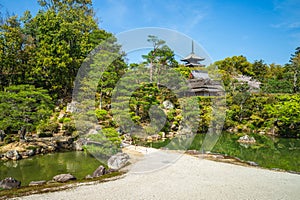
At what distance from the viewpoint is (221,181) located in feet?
20.7

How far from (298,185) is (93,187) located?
16.3 ft

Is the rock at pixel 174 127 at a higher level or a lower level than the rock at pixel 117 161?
higher

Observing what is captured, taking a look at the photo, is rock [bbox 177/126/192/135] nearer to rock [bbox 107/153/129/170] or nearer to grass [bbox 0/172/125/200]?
rock [bbox 107/153/129/170]

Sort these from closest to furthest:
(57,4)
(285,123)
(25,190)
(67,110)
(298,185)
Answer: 1. (25,190)
2. (298,185)
3. (67,110)
4. (285,123)
5. (57,4)

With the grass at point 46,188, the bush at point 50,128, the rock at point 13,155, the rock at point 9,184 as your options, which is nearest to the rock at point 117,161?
the grass at point 46,188

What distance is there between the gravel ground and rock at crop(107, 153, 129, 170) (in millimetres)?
392

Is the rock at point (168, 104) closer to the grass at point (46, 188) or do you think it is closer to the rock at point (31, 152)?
the rock at point (31, 152)

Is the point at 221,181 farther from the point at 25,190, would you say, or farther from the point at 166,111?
the point at 166,111

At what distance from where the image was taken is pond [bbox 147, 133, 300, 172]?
9703 mm

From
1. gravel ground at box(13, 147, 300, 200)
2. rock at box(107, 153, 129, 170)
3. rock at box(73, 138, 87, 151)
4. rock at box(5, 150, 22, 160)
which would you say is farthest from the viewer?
rock at box(73, 138, 87, 151)

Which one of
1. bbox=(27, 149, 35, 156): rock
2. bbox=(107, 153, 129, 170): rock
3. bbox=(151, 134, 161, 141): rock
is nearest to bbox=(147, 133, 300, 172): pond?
bbox=(151, 134, 161, 141): rock

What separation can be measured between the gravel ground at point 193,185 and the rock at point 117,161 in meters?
0.39

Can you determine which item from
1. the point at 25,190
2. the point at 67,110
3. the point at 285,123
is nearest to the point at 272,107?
the point at 285,123

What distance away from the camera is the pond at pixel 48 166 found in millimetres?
7769
